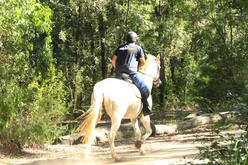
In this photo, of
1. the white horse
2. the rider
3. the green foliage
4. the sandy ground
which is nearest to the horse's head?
the rider

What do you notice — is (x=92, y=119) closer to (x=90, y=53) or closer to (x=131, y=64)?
(x=131, y=64)

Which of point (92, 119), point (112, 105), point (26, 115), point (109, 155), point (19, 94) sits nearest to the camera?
point (92, 119)

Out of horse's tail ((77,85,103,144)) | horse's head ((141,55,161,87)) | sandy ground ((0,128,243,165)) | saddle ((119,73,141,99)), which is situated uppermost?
horse's head ((141,55,161,87))

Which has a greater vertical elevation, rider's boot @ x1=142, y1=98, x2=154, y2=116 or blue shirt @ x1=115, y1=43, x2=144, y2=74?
blue shirt @ x1=115, y1=43, x2=144, y2=74

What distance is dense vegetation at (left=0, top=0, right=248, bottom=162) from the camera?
4266 mm

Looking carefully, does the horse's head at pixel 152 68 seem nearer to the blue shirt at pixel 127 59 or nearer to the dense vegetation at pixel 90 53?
the blue shirt at pixel 127 59

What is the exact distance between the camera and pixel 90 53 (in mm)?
22781

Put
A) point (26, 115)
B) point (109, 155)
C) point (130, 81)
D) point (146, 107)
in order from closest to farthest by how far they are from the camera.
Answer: point (130, 81) < point (146, 107) < point (109, 155) < point (26, 115)

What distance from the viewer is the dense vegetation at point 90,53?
4.27 m

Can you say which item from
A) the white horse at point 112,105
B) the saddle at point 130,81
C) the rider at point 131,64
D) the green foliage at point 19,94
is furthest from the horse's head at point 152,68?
the green foliage at point 19,94

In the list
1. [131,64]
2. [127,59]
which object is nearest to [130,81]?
[131,64]

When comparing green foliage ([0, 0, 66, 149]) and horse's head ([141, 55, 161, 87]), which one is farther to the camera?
horse's head ([141, 55, 161, 87])

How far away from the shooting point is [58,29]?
1948 cm

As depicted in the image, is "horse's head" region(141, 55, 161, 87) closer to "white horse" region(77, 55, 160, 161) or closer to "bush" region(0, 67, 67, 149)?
"white horse" region(77, 55, 160, 161)
